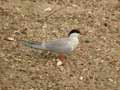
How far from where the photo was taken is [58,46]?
605 cm

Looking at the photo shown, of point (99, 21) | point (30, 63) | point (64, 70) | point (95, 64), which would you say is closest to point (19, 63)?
point (30, 63)

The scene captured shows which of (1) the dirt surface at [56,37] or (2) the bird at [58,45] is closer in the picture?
(1) the dirt surface at [56,37]

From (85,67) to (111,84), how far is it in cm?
49

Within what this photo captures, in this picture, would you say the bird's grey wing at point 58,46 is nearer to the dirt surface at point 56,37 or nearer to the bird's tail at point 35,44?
the bird's tail at point 35,44

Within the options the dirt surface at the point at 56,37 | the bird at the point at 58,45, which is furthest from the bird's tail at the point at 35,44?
the dirt surface at the point at 56,37

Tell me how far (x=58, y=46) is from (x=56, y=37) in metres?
0.74

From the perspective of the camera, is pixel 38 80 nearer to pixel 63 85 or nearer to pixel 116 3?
pixel 63 85

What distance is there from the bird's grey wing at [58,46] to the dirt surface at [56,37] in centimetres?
23

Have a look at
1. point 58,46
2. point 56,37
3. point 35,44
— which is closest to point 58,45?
point 58,46

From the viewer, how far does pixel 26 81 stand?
18.9 ft

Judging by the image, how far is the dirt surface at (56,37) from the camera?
230 inches

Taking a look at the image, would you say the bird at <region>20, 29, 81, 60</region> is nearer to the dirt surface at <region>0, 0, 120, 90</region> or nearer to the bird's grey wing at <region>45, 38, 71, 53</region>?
the bird's grey wing at <region>45, 38, 71, 53</region>

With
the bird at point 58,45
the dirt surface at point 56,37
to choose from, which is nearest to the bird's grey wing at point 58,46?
the bird at point 58,45

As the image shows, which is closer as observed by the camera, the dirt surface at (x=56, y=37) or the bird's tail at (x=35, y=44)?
the dirt surface at (x=56, y=37)
